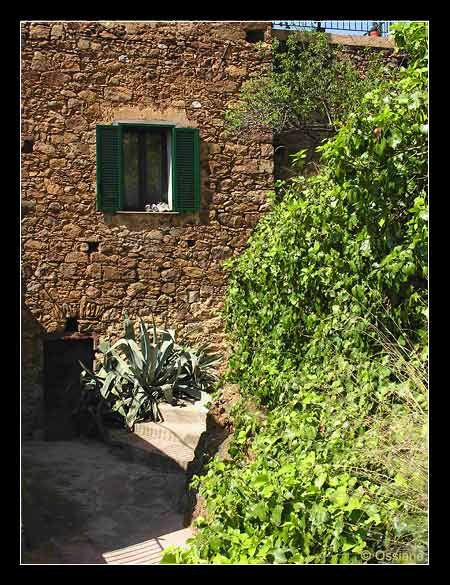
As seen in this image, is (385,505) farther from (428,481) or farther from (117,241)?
(117,241)

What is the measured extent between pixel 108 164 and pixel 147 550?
523 centimetres

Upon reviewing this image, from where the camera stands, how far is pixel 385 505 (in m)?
3.30

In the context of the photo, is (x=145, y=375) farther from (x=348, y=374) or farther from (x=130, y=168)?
(x=348, y=374)

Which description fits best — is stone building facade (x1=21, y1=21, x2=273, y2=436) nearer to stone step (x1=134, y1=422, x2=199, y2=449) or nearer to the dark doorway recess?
the dark doorway recess

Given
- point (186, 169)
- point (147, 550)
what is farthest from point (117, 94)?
point (147, 550)

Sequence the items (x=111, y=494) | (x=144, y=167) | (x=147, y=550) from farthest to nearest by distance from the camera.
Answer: (x=144, y=167) < (x=111, y=494) < (x=147, y=550)

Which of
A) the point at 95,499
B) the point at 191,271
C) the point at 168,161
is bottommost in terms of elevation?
the point at 95,499

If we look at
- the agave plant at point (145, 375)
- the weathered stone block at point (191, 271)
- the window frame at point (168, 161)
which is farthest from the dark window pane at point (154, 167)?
the agave plant at point (145, 375)

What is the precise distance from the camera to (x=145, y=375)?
8422 millimetres

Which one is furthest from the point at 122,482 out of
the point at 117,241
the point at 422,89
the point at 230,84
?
the point at 230,84

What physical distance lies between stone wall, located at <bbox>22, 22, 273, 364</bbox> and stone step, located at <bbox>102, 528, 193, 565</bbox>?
4060 millimetres

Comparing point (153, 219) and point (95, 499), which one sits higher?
point (153, 219)

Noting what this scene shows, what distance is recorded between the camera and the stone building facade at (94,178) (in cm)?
905

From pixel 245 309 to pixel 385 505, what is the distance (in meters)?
3.66
